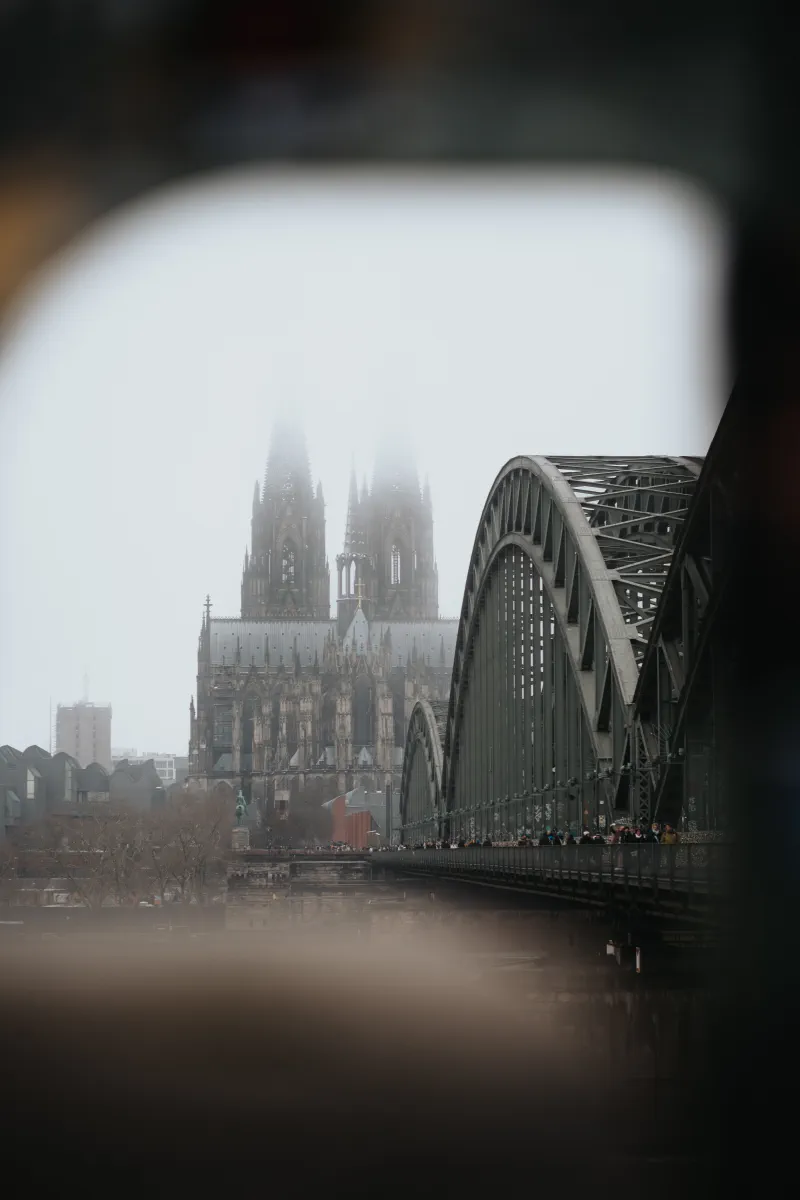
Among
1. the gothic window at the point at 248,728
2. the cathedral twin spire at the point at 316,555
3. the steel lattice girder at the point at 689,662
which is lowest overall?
the steel lattice girder at the point at 689,662

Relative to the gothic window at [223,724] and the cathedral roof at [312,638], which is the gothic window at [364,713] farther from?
the gothic window at [223,724]

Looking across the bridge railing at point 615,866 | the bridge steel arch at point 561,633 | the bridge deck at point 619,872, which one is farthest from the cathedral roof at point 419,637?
the bridge deck at point 619,872

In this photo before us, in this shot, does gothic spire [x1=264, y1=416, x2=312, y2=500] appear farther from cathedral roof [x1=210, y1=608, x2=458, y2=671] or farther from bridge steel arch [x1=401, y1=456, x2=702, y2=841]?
bridge steel arch [x1=401, y1=456, x2=702, y2=841]

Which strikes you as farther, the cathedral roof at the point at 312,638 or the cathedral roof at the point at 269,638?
the cathedral roof at the point at 269,638

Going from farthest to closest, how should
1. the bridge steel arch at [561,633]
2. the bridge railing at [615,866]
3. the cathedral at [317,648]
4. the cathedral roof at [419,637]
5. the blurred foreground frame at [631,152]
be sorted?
the cathedral roof at [419,637] < the cathedral at [317,648] < the bridge steel arch at [561,633] < the bridge railing at [615,866] < the blurred foreground frame at [631,152]

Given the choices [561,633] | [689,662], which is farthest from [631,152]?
[561,633]

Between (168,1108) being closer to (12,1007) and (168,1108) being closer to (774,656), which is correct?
(774,656)
